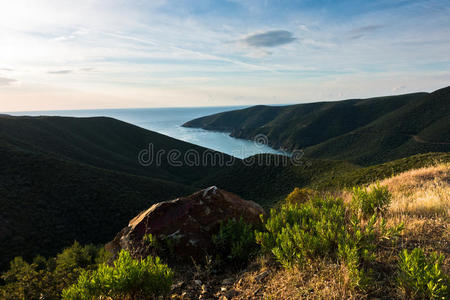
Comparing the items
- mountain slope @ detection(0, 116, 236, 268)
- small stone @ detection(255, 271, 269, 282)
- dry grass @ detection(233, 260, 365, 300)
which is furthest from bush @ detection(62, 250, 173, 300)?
mountain slope @ detection(0, 116, 236, 268)

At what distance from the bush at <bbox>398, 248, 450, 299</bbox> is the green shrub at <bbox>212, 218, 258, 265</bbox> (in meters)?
2.03

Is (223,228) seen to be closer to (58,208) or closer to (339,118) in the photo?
(58,208)

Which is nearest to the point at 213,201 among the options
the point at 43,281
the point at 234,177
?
the point at 43,281

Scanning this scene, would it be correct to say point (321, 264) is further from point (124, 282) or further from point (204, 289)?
point (124, 282)

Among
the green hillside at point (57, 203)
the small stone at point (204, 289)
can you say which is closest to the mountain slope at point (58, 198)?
the green hillside at point (57, 203)

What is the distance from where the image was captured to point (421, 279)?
2.38 m

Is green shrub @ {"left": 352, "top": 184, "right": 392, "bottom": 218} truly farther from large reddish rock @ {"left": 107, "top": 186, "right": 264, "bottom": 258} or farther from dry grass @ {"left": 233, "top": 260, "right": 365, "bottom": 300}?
large reddish rock @ {"left": 107, "top": 186, "right": 264, "bottom": 258}

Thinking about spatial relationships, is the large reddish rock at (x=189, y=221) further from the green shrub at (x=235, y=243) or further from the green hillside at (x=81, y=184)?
the green hillside at (x=81, y=184)

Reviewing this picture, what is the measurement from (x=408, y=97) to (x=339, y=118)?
41681 mm

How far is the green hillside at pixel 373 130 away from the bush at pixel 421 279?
95.5 metres

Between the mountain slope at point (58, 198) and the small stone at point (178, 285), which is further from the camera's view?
the mountain slope at point (58, 198)

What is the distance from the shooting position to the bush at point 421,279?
90.1 inches

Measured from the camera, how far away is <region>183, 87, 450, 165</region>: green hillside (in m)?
84.5

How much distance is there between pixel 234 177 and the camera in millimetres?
59625
